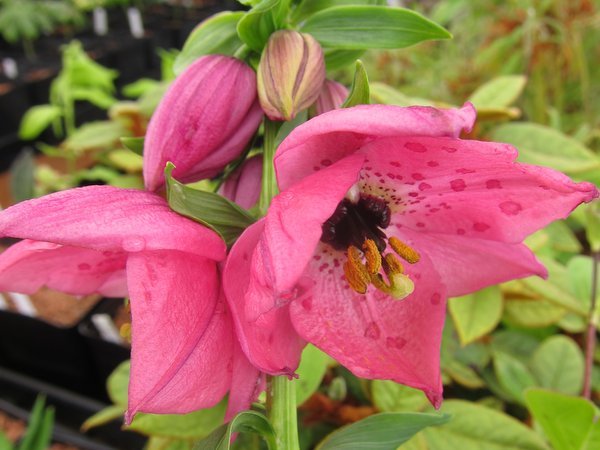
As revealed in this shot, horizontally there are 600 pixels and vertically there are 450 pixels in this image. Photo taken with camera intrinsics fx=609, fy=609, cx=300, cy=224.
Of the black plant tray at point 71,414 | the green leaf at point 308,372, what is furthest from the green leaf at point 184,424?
the black plant tray at point 71,414

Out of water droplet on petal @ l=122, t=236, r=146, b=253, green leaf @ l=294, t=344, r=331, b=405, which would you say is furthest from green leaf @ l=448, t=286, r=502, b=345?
water droplet on petal @ l=122, t=236, r=146, b=253

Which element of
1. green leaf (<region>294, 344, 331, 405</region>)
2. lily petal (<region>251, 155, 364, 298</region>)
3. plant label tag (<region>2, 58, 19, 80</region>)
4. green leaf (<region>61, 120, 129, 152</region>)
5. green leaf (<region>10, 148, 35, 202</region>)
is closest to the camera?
lily petal (<region>251, 155, 364, 298</region>)

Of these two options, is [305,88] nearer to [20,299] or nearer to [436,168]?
[436,168]

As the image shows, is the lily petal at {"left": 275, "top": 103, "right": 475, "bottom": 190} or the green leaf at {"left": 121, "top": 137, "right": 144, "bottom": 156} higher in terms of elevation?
the lily petal at {"left": 275, "top": 103, "right": 475, "bottom": 190}

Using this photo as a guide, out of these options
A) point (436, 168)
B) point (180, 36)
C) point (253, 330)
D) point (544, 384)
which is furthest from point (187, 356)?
point (180, 36)

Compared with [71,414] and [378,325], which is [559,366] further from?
[71,414]

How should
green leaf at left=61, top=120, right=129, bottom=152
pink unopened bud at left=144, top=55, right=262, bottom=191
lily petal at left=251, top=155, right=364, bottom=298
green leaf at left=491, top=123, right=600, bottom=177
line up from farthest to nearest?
green leaf at left=61, top=120, right=129, bottom=152 < green leaf at left=491, top=123, right=600, bottom=177 < pink unopened bud at left=144, top=55, right=262, bottom=191 < lily petal at left=251, top=155, right=364, bottom=298

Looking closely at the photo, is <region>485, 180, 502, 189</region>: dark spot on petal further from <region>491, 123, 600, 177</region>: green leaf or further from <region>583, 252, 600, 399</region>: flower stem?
<region>491, 123, 600, 177</region>: green leaf
